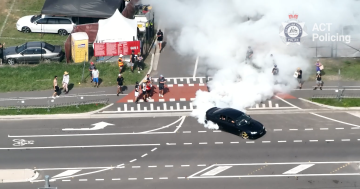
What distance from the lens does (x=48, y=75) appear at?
129 feet

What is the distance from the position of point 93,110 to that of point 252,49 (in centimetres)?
1220

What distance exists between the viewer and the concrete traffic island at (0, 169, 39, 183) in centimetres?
2788

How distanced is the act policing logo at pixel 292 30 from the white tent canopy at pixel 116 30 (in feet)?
35.8

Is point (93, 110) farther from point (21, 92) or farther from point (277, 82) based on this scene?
point (277, 82)

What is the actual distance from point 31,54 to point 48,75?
248cm

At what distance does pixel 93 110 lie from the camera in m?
35.1

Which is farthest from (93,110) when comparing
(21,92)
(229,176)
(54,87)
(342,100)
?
(342,100)

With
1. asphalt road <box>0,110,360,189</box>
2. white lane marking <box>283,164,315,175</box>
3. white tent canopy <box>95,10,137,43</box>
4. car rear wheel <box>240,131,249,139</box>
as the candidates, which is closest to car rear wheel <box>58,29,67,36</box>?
white tent canopy <box>95,10,137,43</box>

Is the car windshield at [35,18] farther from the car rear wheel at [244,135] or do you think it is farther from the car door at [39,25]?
the car rear wheel at [244,135]

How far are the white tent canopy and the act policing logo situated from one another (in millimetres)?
10901

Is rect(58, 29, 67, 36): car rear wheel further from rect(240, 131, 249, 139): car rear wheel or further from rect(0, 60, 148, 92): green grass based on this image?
rect(240, 131, 249, 139): car rear wheel

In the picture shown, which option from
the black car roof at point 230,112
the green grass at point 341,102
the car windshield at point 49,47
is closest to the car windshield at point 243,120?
the black car roof at point 230,112

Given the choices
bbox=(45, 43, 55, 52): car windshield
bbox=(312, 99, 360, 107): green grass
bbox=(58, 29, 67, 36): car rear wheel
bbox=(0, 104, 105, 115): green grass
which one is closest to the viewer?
bbox=(0, 104, 105, 115): green grass

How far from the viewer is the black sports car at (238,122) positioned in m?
31.1
